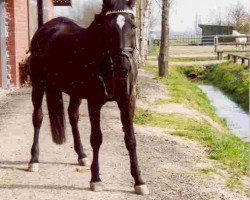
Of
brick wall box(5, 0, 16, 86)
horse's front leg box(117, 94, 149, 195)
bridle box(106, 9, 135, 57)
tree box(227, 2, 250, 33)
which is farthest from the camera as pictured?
tree box(227, 2, 250, 33)

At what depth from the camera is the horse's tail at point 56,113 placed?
21.6 feet

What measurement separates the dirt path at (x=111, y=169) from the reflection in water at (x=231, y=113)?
16.3 ft

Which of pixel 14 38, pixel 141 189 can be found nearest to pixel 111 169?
pixel 141 189

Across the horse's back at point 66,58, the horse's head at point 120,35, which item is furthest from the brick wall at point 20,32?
the horse's head at point 120,35

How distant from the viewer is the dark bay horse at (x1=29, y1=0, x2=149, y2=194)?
16.4 ft

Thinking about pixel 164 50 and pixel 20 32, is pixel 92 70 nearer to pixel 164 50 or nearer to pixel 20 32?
pixel 20 32

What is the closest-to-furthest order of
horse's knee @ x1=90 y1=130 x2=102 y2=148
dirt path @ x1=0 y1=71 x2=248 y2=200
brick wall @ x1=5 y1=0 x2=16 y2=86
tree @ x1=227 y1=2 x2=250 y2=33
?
1. horse's knee @ x1=90 y1=130 x2=102 y2=148
2. dirt path @ x1=0 y1=71 x2=248 y2=200
3. brick wall @ x1=5 y1=0 x2=16 y2=86
4. tree @ x1=227 y1=2 x2=250 y2=33

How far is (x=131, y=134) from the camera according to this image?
18.4ft

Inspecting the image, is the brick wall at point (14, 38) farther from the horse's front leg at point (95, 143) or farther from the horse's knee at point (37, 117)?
the horse's front leg at point (95, 143)

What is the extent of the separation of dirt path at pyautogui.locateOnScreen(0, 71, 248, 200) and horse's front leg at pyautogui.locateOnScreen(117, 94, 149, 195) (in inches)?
5.0

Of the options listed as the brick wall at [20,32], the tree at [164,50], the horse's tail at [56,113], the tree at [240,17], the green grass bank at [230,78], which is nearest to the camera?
the horse's tail at [56,113]

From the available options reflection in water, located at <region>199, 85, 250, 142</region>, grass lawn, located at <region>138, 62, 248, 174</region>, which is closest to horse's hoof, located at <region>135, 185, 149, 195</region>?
grass lawn, located at <region>138, 62, 248, 174</region>

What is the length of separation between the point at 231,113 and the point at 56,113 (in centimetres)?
1148

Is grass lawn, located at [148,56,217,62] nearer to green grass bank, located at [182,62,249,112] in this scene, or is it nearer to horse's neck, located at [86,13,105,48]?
green grass bank, located at [182,62,249,112]
